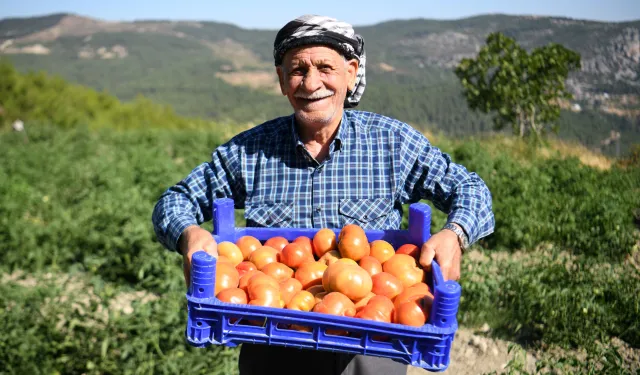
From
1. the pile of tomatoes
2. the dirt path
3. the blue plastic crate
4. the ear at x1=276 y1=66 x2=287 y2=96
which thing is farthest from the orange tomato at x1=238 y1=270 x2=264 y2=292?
the dirt path

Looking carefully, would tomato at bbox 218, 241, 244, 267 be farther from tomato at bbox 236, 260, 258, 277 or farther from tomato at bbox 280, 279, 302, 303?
tomato at bbox 280, 279, 302, 303

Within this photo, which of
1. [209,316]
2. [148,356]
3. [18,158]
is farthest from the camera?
[18,158]

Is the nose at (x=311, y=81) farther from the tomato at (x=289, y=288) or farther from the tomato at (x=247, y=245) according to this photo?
the tomato at (x=289, y=288)

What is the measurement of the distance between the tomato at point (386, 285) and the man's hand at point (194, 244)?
51cm

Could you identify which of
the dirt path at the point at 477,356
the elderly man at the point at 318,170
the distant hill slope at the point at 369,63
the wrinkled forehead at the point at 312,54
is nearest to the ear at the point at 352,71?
the elderly man at the point at 318,170

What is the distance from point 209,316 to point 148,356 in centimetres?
171

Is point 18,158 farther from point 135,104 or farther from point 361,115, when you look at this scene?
point 135,104

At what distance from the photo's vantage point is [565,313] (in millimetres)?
3354

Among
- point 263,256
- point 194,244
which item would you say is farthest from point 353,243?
point 194,244

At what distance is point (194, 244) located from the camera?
182 cm

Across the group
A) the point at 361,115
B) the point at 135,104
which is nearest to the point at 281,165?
the point at 361,115

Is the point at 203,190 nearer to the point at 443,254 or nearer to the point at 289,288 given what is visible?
the point at 289,288

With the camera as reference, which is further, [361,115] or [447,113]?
[447,113]

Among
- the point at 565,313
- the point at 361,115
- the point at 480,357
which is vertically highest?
the point at 361,115
